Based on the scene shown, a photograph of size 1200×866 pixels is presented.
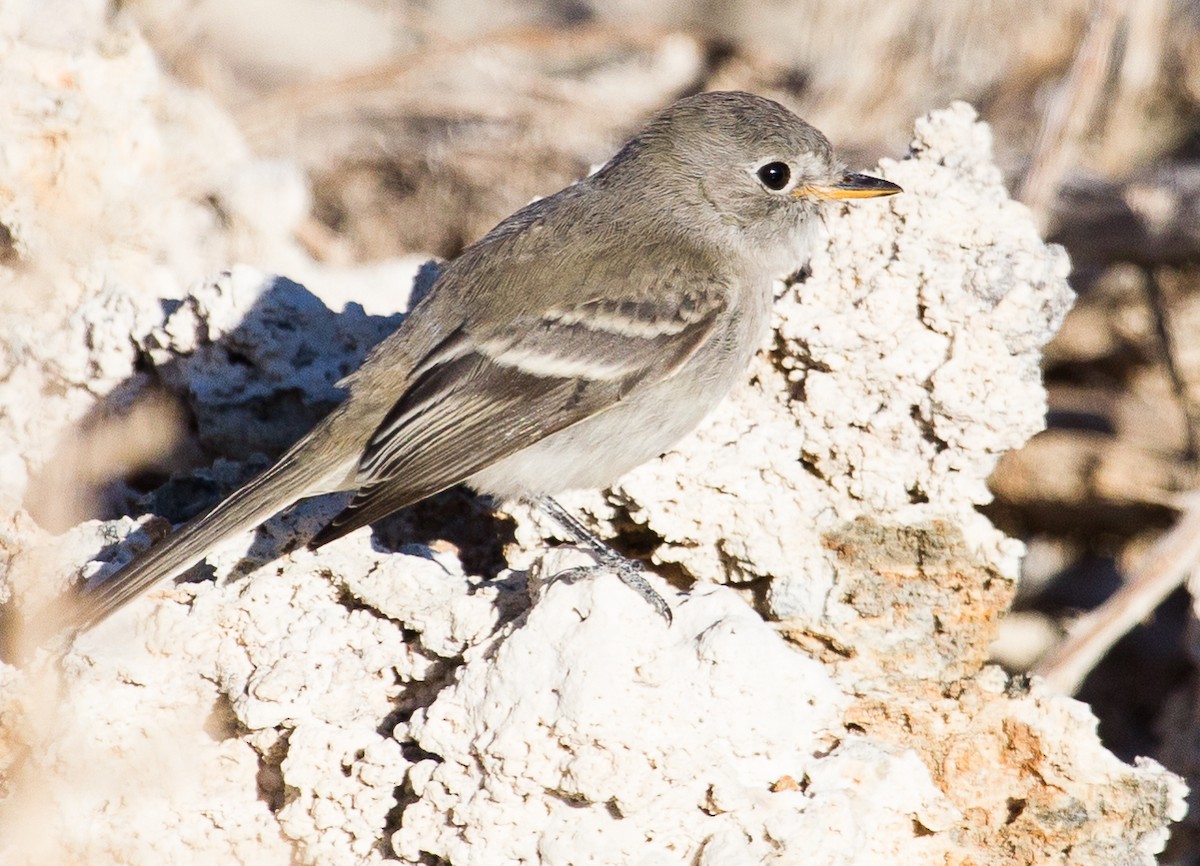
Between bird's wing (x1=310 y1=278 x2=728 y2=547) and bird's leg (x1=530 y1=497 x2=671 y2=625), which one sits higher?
bird's wing (x1=310 y1=278 x2=728 y2=547)

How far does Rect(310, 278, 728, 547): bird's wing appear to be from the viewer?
13.0 ft

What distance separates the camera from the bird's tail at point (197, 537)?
338cm

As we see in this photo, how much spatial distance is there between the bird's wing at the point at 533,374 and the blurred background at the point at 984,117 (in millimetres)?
1828

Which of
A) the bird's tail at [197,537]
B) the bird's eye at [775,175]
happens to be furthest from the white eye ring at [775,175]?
the bird's tail at [197,537]

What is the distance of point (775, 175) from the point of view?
4.51m

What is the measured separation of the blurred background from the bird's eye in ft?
6.19

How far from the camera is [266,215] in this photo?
18.5 feet

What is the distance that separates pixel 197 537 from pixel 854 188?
2.17 meters

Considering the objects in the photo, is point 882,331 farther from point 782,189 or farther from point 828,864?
point 828,864

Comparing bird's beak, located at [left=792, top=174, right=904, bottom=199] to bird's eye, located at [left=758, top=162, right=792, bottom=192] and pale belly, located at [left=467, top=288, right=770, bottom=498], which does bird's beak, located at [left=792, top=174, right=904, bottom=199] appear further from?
pale belly, located at [left=467, top=288, right=770, bottom=498]

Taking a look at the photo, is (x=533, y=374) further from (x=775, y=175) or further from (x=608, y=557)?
(x=775, y=175)

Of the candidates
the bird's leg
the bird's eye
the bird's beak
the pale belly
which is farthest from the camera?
the bird's eye

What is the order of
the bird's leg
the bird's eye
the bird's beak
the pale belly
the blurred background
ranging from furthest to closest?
the blurred background < the bird's eye < the bird's beak < the pale belly < the bird's leg

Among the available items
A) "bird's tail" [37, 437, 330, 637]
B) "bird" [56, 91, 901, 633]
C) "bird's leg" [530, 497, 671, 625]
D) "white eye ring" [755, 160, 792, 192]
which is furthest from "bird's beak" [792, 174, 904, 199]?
"bird's tail" [37, 437, 330, 637]
